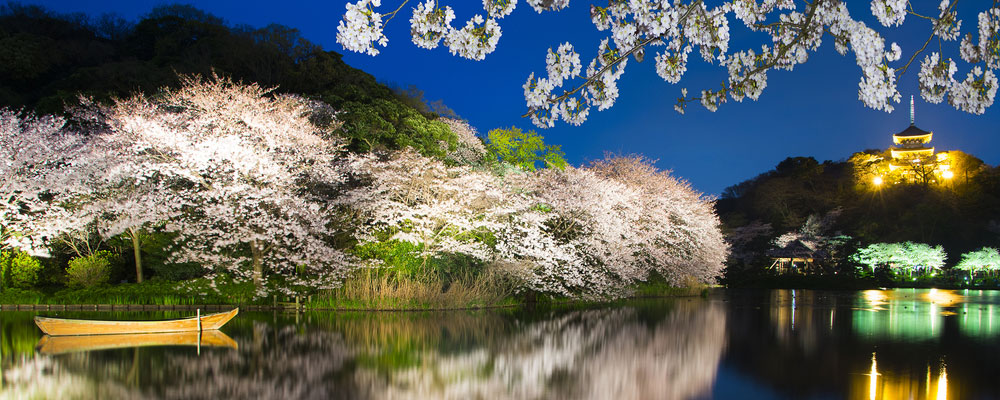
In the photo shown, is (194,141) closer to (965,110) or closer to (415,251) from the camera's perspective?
(415,251)

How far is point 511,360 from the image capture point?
10070mm

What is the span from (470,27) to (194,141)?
51.1 ft

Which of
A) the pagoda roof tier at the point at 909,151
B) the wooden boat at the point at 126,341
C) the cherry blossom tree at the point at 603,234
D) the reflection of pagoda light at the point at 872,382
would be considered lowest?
the wooden boat at the point at 126,341

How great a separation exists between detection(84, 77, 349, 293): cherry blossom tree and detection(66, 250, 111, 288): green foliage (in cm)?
304

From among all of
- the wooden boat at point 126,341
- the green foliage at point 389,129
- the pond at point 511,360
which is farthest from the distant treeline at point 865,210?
the wooden boat at point 126,341

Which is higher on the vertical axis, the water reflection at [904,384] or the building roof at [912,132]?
the building roof at [912,132]

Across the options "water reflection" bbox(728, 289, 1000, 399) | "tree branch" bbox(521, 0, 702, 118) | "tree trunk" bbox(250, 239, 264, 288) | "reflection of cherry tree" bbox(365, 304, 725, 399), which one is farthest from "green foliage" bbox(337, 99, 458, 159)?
"tree branch" bbox(521, 0, 702, 118)

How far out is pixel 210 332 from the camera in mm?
12797

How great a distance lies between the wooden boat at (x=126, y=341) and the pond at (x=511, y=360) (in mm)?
90

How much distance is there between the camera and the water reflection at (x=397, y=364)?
301 inches

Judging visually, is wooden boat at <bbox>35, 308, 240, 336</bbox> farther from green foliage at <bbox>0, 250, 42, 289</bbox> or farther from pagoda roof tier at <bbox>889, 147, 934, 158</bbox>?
pagoda roof tier at <bbox>889, 147, 934, 158</bbox>

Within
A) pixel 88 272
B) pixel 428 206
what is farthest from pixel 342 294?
pixel 88 272

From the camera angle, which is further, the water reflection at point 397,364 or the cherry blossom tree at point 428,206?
the cherry blossom tree at point 428,206

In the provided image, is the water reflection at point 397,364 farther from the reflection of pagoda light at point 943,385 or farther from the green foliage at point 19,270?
the green foliage at point 19,270
